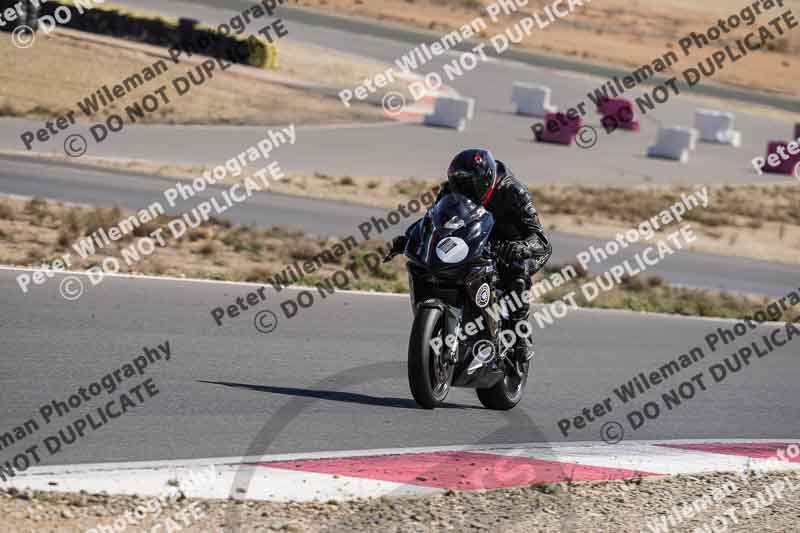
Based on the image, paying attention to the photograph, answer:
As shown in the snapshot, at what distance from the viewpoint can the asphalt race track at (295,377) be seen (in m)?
7.72

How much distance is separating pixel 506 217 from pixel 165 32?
3056 cm

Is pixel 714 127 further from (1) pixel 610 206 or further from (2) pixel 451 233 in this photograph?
(2) pixel 451 233

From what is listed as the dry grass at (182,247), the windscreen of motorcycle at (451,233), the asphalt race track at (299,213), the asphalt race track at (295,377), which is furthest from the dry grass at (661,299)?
the windscreen of motorcycle at (451,233)

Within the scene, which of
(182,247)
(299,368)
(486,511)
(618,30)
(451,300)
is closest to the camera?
(486,511)

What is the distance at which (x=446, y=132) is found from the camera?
34.3 m

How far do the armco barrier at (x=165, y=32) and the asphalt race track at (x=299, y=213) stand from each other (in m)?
15.3

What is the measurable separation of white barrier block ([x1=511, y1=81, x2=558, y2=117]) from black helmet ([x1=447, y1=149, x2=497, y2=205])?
107ft

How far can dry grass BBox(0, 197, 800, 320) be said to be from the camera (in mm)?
14781

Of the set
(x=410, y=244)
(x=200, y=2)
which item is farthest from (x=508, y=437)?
(x=200, y=2)

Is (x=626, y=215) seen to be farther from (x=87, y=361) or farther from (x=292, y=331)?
(x=87, y=361)

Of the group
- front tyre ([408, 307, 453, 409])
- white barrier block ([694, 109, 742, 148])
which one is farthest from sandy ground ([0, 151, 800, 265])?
front tyre ([408, 307, 453, 409])

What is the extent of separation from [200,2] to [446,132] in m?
23.4

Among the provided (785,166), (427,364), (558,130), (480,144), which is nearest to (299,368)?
(427,364)

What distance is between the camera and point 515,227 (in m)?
8.80
